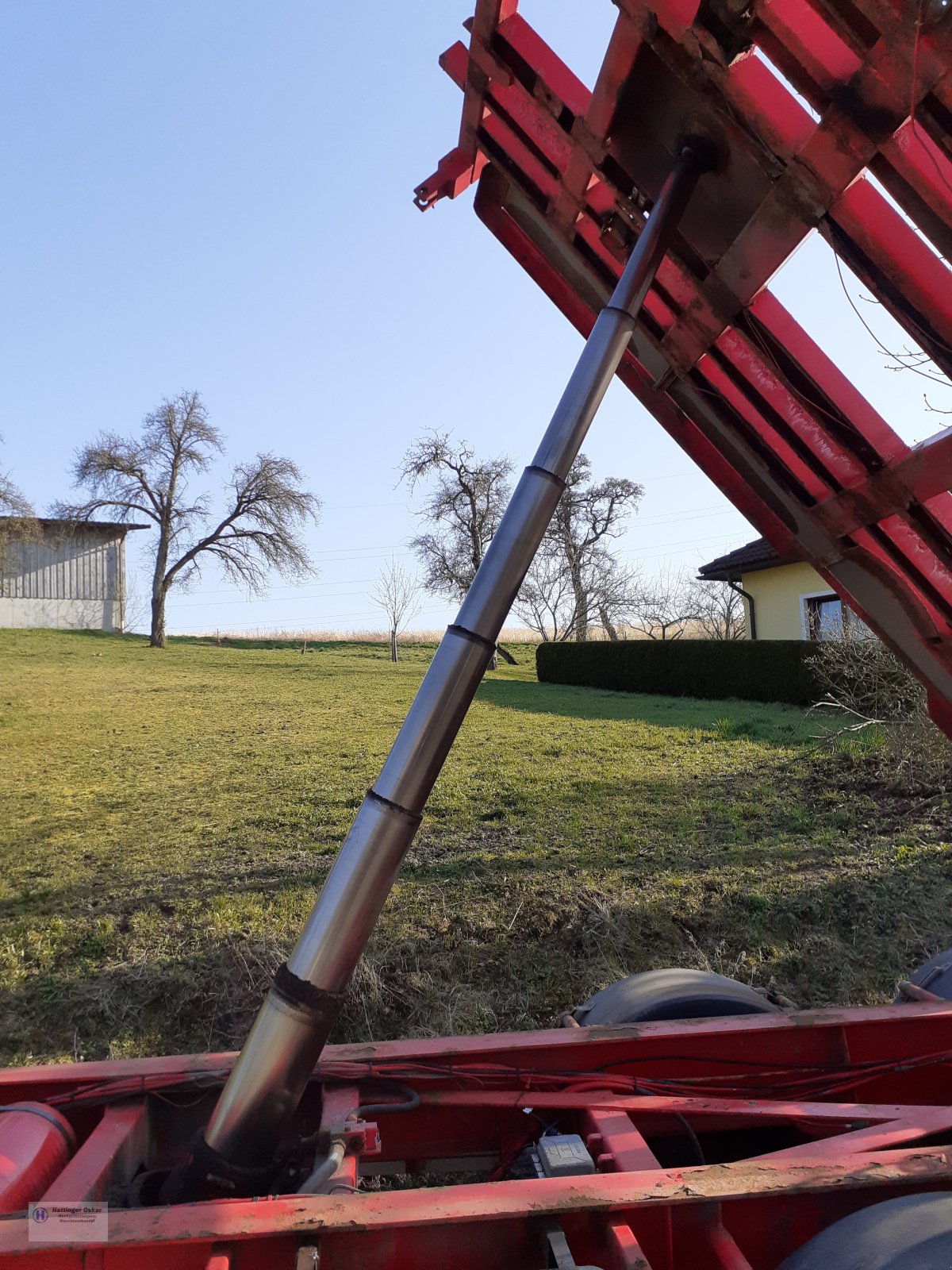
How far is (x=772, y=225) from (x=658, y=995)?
260cm

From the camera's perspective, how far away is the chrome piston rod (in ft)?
6.90

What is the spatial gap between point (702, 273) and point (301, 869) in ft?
15.3

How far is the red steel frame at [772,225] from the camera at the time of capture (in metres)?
1.98

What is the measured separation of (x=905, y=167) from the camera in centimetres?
198

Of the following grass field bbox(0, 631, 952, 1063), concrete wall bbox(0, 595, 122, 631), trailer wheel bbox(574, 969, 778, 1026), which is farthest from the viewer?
concrete wall bbox(0, 595, 122, 631)

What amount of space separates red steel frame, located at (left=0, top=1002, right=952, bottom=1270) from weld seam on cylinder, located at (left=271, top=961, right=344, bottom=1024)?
39 centimetres

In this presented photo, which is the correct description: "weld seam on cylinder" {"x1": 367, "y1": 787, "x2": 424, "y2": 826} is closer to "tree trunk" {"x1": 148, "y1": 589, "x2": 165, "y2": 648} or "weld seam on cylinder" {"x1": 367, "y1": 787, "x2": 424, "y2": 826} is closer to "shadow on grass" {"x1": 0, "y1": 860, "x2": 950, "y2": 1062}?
"shadow on grass" {"x1": 0, "y1": 860, "x2": 950, "y2": 1062}

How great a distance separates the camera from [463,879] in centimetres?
569

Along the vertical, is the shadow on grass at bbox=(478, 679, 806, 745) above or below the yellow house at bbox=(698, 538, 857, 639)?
below

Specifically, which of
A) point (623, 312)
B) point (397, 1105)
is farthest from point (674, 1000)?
point (623, 312)

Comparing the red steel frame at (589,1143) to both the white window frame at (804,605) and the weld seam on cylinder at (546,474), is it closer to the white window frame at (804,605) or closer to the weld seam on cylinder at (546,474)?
the weld seam on cylinder at (546,474)

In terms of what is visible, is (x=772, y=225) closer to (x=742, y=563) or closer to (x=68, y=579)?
(x=742, y=563)

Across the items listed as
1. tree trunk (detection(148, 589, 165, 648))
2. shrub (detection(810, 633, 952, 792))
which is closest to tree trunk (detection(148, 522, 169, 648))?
tree trunk (detection(148, 589, 165, 648))

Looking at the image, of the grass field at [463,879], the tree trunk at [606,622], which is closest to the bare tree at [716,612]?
the tree trunk at [606,622]
